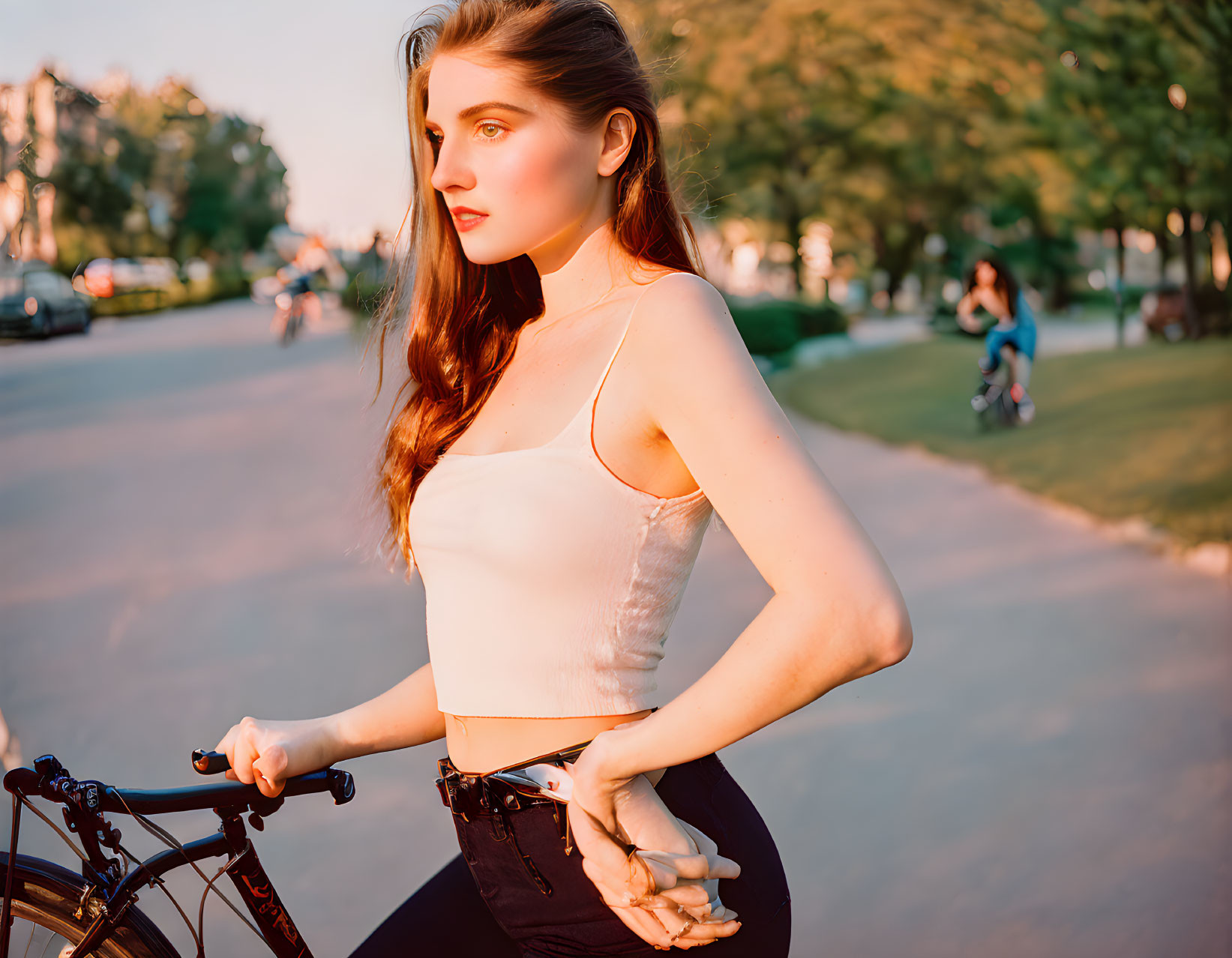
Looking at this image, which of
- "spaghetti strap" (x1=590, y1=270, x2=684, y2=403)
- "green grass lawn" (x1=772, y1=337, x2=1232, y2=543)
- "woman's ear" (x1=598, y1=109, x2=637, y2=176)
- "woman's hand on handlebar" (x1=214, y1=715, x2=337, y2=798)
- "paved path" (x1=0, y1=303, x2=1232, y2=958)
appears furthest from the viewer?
"green grass lawn" (x1=772, y1=337, x2=1232, y2=543)

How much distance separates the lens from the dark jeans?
959 mm

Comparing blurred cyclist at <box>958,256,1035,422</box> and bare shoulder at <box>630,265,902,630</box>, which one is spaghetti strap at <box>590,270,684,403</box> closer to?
bare shoulder at <box>630,265,902,630</box>

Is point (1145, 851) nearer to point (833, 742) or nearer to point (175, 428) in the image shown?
point (833, 742)

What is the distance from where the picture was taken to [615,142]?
1057mm

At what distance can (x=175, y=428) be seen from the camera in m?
4.32

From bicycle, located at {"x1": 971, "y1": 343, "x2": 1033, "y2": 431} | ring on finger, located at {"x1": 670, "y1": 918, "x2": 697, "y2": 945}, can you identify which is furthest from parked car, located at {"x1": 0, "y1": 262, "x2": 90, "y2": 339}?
bicycle, located at {"x1": 971, "y1": 343, "x2": 1033, "y2": 431}

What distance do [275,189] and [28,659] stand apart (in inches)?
73.8

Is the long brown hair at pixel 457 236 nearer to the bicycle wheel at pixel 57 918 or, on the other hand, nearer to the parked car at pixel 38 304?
the bicycle wheel at pixel 57 918

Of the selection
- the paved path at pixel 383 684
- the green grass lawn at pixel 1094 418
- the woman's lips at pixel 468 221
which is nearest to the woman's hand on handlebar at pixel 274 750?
the woman's lips at pixel 468 221

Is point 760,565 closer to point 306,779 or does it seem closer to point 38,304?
point 306,779

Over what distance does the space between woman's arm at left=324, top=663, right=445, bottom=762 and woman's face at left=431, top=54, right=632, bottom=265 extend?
1.56ft

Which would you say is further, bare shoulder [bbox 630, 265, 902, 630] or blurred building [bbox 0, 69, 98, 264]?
blurred building [bbox 0, 69, 98, 264]

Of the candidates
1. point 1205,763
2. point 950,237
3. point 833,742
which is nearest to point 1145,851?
point 1205,763

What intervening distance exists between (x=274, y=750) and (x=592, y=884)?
40cm
